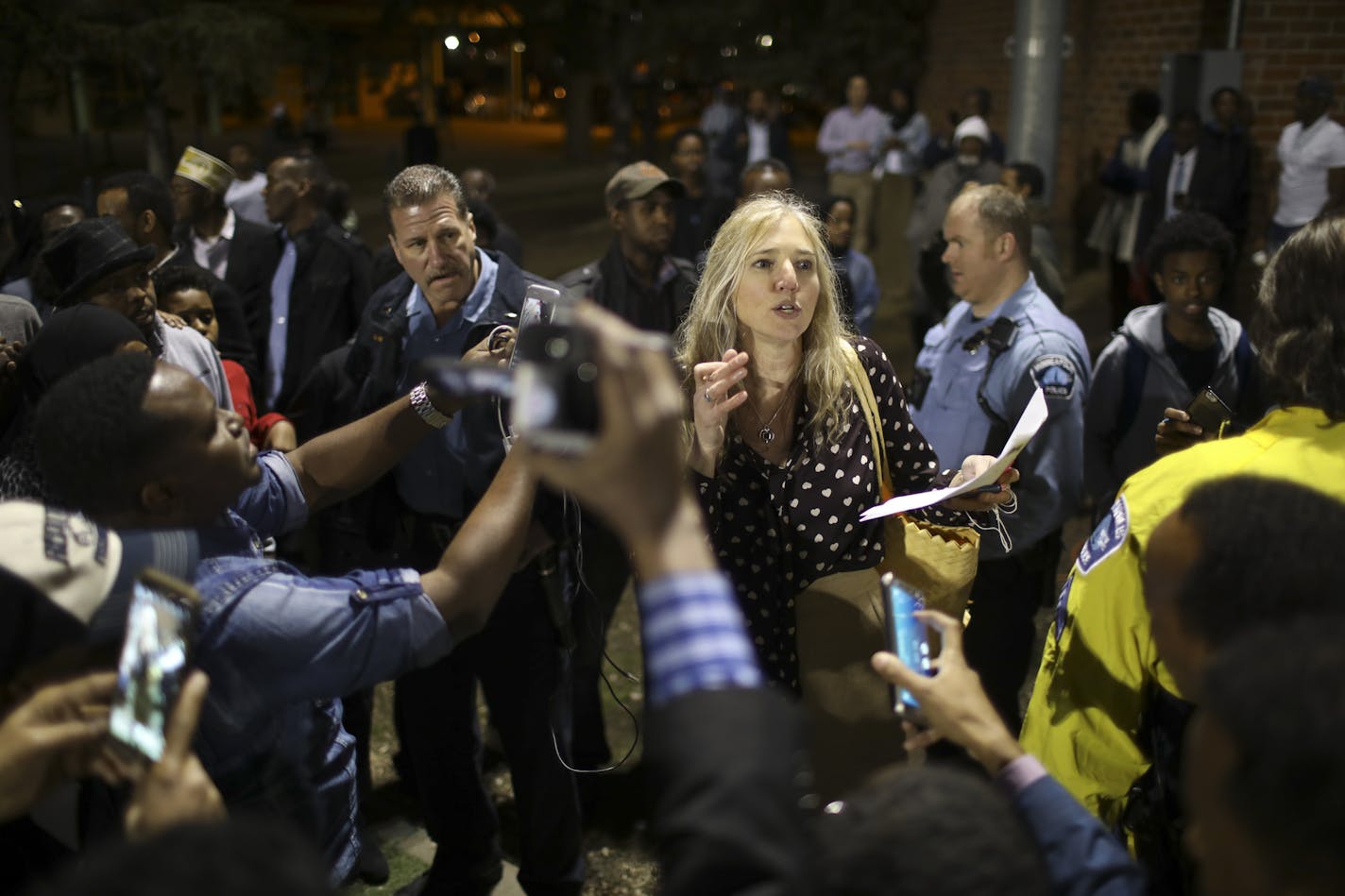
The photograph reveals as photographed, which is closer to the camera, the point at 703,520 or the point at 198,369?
the point at 703,520

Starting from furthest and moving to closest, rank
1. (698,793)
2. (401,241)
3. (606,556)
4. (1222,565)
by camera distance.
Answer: (606,556) < (401,241) < (1222,565) < (698,793)

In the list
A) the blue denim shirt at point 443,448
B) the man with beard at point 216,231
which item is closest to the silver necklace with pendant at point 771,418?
the blue denim shirt at point 443,448

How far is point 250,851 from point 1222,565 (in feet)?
4.28

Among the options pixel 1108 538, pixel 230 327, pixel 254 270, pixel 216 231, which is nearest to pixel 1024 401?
pixel 1108 538

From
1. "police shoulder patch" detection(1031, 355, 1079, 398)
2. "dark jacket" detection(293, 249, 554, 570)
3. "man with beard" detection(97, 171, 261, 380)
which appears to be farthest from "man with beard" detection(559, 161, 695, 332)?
"police shoulder patch" detection(1031, 355, 1079, 398)

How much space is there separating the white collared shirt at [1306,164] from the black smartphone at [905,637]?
7.53m

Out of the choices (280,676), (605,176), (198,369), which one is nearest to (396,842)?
(198,369)

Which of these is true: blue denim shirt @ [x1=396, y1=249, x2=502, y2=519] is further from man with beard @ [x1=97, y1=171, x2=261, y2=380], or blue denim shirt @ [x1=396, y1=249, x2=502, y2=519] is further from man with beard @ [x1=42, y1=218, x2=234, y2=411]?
man with beard @ [x1=97, y1=171, x2=261, y2=380]

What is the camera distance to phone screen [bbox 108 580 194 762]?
1.56 meters

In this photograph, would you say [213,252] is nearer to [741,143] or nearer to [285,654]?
[285,654]

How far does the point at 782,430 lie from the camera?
3.12 meters

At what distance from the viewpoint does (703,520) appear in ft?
9.61

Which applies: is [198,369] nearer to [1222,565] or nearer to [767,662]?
[767,662]

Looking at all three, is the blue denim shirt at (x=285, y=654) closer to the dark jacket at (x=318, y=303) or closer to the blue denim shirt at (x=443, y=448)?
the blue denim shirt at (x=443, y=448)
